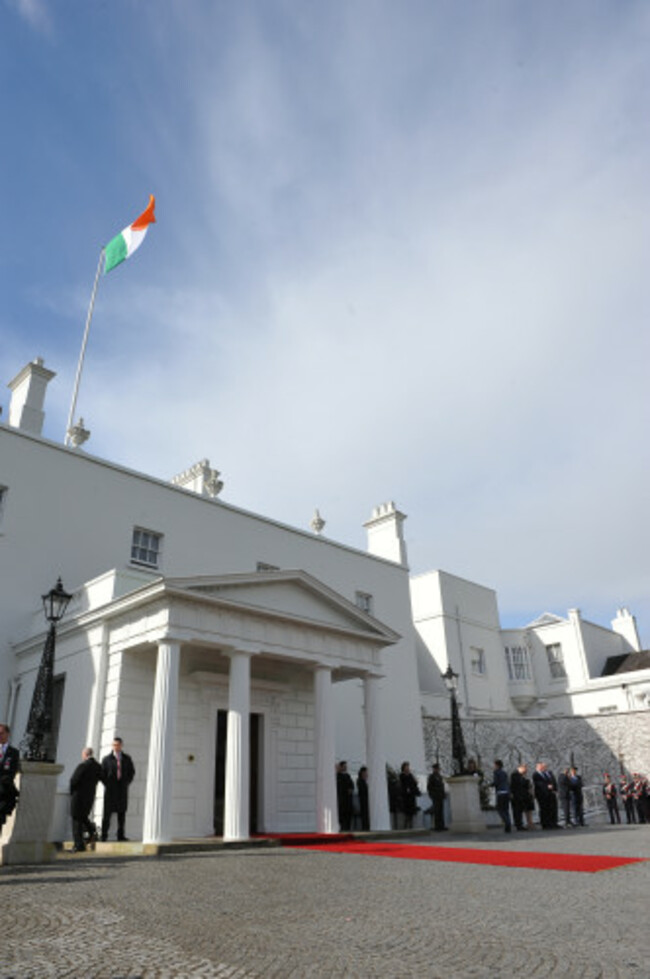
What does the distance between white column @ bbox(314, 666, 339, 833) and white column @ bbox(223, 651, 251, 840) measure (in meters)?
2.24

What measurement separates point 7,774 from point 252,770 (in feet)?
29.2

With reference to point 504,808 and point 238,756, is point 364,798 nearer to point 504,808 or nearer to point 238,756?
point 504,808

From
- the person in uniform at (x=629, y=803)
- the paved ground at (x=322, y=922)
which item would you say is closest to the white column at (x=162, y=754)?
the paved ground at (x=322, y=922)

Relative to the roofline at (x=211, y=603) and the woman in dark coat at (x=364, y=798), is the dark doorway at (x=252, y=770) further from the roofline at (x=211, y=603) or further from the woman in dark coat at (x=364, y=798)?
the roofline at (x=211, y=603)

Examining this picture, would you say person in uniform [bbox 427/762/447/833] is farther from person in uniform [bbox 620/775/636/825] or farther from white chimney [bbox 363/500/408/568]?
white chimney [bbox 363/500/408/568]

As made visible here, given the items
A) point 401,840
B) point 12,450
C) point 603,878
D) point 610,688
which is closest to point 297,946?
point 603,878

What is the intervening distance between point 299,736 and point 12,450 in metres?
10.8

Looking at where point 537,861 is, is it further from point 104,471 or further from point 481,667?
point 481,667

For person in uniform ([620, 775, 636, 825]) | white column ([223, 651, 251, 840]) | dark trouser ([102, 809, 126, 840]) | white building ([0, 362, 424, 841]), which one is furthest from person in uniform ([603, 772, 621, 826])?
dark trouser ([102, 809, 126, 840])

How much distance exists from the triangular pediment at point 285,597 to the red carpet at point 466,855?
4.68m

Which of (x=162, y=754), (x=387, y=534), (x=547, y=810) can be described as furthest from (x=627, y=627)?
(x=162, y=754)

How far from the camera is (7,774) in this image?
31.8 ft

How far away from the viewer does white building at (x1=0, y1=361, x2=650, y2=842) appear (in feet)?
46.8

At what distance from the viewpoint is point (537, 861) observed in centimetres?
1009
